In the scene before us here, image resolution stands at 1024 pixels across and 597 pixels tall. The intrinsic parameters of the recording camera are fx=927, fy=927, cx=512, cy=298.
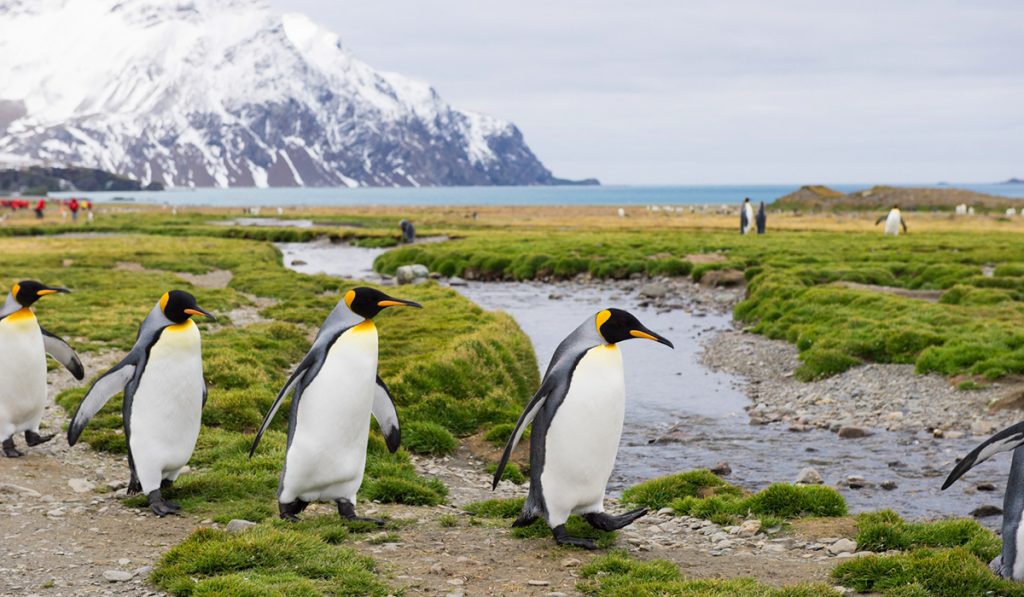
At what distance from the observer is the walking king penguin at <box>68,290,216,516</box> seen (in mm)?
8352

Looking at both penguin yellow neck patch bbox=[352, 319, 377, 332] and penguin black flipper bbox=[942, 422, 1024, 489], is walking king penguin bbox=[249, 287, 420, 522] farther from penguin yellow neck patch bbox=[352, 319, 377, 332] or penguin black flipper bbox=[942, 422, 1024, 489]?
penguin black flipper bbox=[942, 422, 1024, 489]

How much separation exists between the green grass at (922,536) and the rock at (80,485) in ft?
23.1

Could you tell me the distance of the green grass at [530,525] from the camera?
25.4 feet

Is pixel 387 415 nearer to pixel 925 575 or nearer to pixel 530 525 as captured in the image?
pixel 530 525

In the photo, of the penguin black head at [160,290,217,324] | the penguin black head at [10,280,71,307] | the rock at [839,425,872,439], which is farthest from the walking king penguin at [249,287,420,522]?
the rock at [839,425,872,439]

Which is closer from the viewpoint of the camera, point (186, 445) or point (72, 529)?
point (72, 529)

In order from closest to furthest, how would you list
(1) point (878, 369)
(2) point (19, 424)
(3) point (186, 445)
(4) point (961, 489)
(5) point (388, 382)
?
(3) point (186, 445) < (2) point (19, 424) < (4) point (961, 489) < (5) point (388, 382) < (1) point (878, 369)

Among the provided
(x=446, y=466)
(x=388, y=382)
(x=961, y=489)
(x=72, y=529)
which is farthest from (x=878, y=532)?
(x=388, y=382)

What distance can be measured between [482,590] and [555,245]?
115ft

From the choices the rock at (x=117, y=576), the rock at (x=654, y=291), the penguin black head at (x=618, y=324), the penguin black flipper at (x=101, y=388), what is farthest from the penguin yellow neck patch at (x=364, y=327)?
the rock at (x=654, y=291)

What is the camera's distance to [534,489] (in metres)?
7.70

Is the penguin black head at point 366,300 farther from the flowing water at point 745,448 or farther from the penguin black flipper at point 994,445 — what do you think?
the flowing water at point 745,448

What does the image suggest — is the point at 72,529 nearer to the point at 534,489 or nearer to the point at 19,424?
the point at 19,424

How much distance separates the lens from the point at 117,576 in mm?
6422
